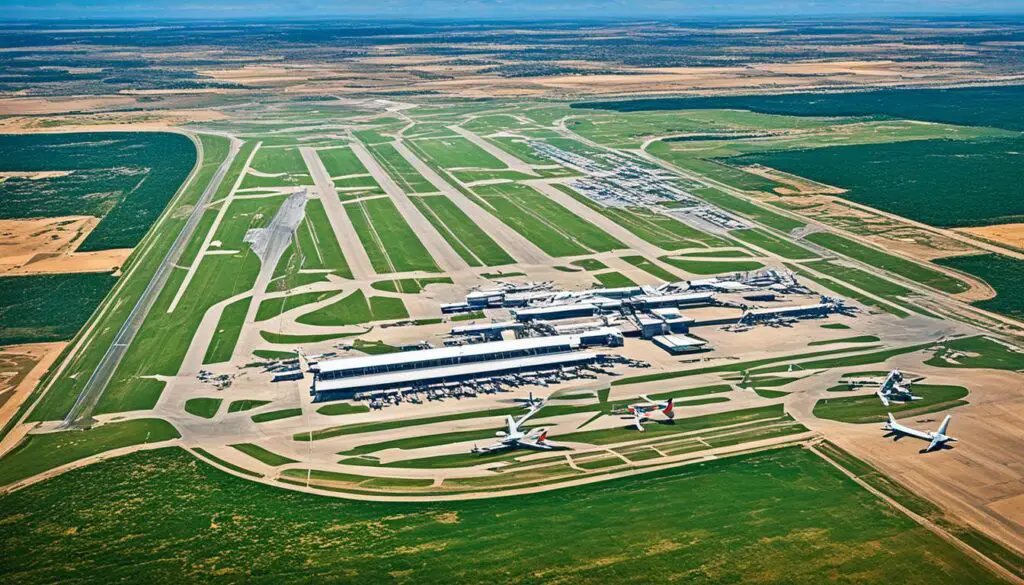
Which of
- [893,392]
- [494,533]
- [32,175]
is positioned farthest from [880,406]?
[32,175]

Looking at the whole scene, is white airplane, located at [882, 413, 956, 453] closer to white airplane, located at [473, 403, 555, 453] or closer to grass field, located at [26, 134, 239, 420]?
white airplane, located at [473, 403, 555, 453]

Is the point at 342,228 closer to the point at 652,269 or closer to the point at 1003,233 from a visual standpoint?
the point at 652,269

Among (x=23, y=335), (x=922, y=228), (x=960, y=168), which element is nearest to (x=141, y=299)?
(x=23, y=335)

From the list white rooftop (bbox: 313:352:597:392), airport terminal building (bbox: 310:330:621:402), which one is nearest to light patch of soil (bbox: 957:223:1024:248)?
airport terminal building (bbox: 310:330:621:402)

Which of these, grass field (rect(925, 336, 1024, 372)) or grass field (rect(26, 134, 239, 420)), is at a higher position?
grass field (rect(925, 336, 1024, 372))

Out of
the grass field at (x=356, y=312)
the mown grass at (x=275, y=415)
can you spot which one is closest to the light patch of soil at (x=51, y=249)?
the grass field at (x=356, y=312)
